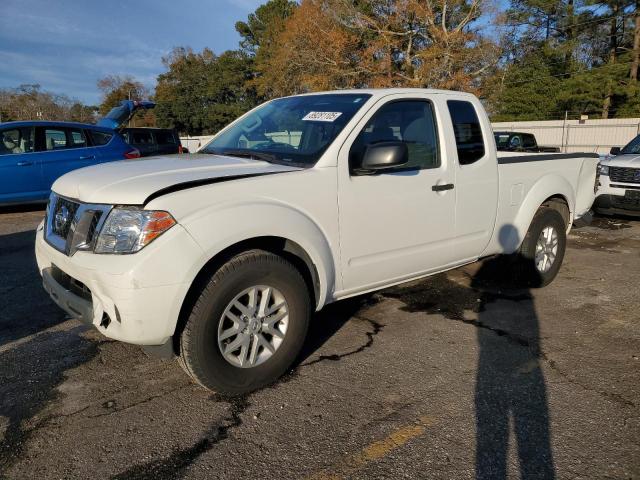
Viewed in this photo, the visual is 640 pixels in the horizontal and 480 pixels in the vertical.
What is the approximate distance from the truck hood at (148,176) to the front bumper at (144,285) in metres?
0.29

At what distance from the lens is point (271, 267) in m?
3.00

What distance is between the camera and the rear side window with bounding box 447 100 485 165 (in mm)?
4207

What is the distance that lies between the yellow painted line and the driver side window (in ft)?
5.78

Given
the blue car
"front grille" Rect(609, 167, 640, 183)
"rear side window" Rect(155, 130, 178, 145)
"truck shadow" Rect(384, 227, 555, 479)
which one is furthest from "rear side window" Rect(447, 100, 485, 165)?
"rear side window" Rect(155, 130, 178, 145)

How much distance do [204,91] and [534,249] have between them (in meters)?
62.9

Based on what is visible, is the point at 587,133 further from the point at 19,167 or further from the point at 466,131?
the point at 19,167

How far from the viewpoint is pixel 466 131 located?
4.31 m

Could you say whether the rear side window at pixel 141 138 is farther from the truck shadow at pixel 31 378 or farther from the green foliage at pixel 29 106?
the green foliage at pixel 29 106

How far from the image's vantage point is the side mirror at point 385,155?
10.7ft

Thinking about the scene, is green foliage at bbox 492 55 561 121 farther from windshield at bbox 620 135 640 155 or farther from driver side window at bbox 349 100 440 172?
driver side window at bbox 349 100 440 172

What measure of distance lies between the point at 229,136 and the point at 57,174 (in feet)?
20.7

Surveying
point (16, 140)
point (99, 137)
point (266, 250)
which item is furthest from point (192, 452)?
point (99, 137)

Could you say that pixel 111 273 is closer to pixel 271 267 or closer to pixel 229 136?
pixel 271 267

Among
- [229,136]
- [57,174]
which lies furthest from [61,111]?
[229,136]
